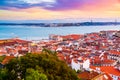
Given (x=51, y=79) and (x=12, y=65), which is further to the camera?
(x=12, y=65)

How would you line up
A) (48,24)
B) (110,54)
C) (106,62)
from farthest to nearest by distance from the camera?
(48,24) → (110,54) → (106,62)

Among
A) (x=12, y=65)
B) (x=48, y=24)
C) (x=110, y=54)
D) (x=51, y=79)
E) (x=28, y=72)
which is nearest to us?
(x=28, y=72)

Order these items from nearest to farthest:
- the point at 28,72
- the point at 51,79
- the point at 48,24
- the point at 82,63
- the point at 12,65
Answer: the point at 28,72 → the point at 51,79 → the point at 12,65 → the point at 82,63 → the point at 48,24

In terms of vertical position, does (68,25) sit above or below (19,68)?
below

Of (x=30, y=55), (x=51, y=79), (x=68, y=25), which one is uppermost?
(x=30, y=55)

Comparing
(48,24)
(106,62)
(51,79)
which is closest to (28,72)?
(51,79)

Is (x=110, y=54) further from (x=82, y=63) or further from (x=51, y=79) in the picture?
(x=51, y=79)

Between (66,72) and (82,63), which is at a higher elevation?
(66,72)

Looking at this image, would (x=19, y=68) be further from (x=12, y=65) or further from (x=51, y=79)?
(x=51, y=79)

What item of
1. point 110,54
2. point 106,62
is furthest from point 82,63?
point 110,54
